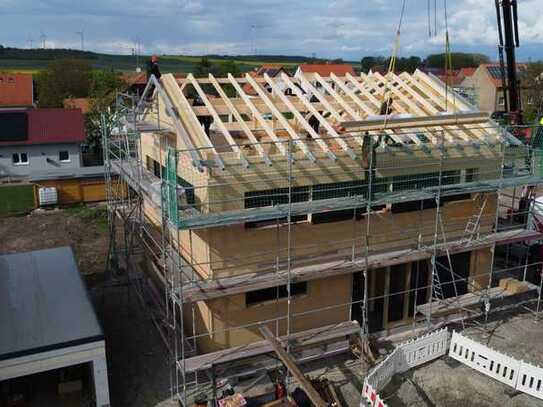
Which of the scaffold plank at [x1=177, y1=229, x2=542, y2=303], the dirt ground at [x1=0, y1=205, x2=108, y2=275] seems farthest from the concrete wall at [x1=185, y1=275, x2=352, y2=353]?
the dirt ground at [x1=0, y1=205, x2=108, y2=275]

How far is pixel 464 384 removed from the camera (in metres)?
11.6

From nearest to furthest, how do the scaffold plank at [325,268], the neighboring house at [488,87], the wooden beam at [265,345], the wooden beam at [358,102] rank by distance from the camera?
the wooden beam at [265,345] < the scaffold plank at [325,268] < the wooden beam at [358,102] < the neighboring house at [488,87]

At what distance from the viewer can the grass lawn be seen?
26.0 metres

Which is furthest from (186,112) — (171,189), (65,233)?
(65,233)

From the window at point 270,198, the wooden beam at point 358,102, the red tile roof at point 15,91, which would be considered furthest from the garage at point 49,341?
the red tile roof at point 15,91

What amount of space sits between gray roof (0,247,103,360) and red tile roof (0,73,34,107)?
3930 centimetres

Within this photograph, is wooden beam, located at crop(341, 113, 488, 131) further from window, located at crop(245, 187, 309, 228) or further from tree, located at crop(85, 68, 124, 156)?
tree, located at crop(85, 68, 124, 156)

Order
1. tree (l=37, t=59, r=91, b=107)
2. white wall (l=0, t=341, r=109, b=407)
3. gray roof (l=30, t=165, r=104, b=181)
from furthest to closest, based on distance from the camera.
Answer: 1. tree (l=37, t=59, r=91, b=107)
2. gray roof (l=30, t=165, r=104, b=181)
3. white wall (l=0, t=341, r=109, b=407)

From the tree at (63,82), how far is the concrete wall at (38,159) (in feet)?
82.4

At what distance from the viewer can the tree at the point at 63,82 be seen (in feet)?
179

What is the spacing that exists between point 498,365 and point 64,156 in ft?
88.9

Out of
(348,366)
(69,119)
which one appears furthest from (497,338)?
(69,119)

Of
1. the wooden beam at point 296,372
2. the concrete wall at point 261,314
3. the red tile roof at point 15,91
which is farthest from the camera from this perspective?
the red tile roof at point 15,91

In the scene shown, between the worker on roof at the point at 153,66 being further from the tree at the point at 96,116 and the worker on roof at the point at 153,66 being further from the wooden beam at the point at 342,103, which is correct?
the tree at the point at 96,116
